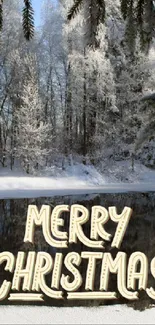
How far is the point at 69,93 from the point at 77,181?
22.2 ft

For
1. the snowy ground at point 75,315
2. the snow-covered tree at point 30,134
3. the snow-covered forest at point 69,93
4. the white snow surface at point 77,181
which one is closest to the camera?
the snowy ground at point 75,315

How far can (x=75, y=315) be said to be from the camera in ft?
15.7

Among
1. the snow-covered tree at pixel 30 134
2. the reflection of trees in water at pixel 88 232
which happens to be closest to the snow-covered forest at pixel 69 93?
the snow-covered tree at pixel 30 134

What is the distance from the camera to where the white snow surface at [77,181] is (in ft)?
62.7

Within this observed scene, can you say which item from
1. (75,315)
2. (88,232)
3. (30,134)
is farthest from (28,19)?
(30,134)

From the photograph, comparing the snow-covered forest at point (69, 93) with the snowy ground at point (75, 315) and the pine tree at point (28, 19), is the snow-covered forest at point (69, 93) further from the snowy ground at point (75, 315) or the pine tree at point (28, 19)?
the pine tree at point (28, 19)

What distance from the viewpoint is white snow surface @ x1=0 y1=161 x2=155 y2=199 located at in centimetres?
1911

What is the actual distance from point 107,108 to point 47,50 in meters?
6.75

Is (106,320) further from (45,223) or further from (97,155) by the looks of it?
(97,155)

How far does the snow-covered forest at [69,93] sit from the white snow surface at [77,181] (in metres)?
0.57

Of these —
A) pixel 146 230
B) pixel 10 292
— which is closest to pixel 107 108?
pixel 146 230

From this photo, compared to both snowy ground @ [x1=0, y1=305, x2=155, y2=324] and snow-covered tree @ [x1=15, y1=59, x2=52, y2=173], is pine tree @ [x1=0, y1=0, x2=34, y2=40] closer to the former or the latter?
snowy ground @ [x1=0, y1=305, x2=155, y2=324]

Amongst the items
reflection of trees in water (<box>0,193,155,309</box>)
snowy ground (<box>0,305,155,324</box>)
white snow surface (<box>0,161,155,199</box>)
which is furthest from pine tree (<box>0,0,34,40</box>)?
white snow surface (<box>0,161,155,199</box>)

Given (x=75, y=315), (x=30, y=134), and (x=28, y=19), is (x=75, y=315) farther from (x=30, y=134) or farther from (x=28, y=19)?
(x=30, y=134)
